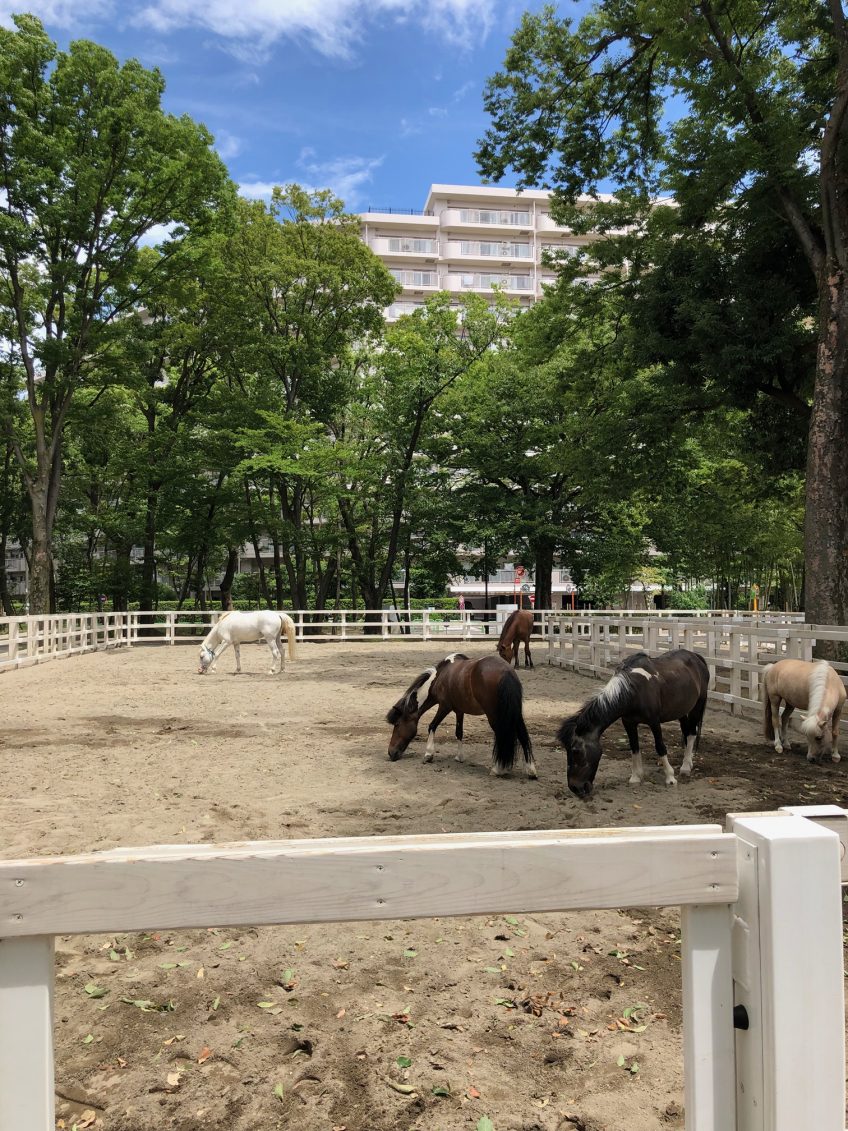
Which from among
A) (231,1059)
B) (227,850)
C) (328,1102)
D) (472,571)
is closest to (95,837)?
(231,1059)

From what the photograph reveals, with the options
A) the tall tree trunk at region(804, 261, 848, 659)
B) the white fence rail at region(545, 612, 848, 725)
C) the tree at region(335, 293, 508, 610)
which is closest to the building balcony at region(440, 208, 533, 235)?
the tree at region(335, 293, 508, 610)

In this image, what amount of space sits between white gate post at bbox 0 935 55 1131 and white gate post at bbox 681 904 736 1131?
4.12ft

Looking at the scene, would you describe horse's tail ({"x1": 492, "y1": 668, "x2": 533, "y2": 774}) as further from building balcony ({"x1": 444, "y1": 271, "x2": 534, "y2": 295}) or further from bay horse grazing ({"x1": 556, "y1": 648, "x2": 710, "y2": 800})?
building balcony ({"x1": 444, "y1": 271, "x2": 534, "y2": 295})

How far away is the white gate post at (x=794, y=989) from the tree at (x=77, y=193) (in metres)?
20.8

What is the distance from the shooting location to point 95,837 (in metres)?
4.95

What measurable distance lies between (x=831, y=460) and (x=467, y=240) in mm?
56732

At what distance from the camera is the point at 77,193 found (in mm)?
18453

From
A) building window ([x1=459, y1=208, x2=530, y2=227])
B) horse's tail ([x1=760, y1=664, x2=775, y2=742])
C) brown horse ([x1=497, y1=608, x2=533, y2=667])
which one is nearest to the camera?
horse's tail ([x1=760, y1=664, x2=775, y2=742])

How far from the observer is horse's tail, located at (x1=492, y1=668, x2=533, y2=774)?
257 inches

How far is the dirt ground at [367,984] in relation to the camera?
8.29 feet

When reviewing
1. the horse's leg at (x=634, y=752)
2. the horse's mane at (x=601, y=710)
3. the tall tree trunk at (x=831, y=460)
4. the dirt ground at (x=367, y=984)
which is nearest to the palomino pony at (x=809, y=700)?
the dirt ground at (x=367, y=984)

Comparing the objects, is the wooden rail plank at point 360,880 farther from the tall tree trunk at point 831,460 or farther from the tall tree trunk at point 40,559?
the tall tree trunk at point 40,559

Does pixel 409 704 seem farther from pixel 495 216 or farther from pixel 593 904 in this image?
pixel 495 216

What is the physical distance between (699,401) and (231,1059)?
14497 millimetres
